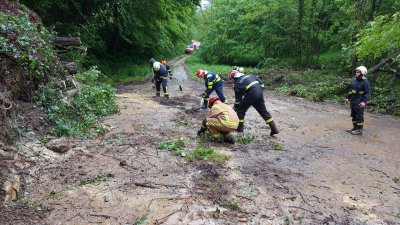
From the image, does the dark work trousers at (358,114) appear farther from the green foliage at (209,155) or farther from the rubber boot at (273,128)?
the green foliage at (209,155)

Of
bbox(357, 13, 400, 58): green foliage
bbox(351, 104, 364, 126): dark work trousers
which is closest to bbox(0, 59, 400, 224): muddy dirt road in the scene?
bbox(351, 104, 364, 126): dark work trousers

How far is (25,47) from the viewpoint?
685 centimetres

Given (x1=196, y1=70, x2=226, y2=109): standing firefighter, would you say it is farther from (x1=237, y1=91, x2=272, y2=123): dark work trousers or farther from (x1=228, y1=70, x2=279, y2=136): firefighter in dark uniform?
(x1=237, y1=91, x2=272, y2=123): dark work trousers

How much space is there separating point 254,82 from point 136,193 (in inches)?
172

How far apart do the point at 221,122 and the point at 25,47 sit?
424 centimetres

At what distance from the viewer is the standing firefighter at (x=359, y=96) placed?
8.70 m

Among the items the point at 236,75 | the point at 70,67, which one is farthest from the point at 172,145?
the point at 70,67

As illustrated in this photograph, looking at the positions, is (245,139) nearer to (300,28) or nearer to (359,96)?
(359,96)

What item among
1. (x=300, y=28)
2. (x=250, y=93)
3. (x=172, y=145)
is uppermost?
(x=300, y=28)

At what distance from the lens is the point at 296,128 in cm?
962

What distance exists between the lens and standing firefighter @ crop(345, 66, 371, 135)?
8.70 meters

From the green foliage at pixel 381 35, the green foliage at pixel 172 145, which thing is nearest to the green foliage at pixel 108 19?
the green foliage at pixel 381 35

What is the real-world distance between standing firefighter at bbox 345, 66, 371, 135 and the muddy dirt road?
0.83 metres

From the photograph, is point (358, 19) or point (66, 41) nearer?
point (66, 41)
